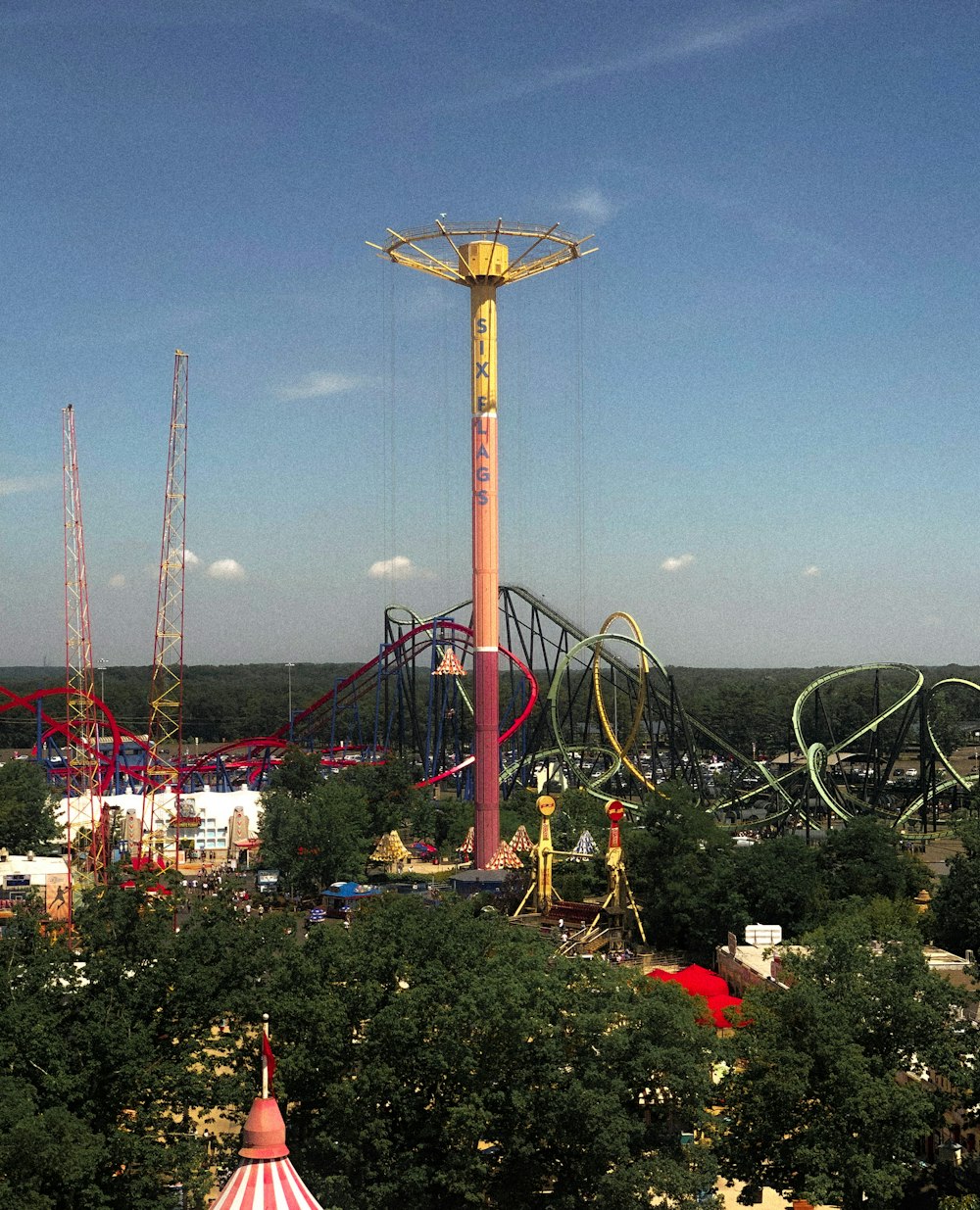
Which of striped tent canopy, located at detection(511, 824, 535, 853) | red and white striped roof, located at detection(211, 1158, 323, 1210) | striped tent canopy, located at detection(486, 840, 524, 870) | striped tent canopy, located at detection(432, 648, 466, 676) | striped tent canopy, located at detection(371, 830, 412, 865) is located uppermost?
striped tent canopy, located at detection(432, 648, 466, 676)

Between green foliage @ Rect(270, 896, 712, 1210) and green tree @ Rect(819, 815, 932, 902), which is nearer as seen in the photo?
green foliage @ Rect(270, 896, 712, 1210)

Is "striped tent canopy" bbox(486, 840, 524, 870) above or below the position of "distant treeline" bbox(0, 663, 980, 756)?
below

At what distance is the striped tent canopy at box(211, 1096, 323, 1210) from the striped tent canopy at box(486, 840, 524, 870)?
2822 cm

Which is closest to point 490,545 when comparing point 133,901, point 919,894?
point 919,894

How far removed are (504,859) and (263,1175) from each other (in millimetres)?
31535

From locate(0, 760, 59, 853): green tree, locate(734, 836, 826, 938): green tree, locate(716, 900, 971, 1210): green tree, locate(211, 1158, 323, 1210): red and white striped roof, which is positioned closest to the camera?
locate(211, 1158, 323, 1210): red and white striped roof

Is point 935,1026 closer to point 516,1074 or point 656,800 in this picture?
point 516,1074

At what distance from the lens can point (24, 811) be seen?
166 ft

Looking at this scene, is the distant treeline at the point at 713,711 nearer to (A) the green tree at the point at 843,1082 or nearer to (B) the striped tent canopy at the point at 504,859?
(B) the striped tent canopy at the point at 504,859

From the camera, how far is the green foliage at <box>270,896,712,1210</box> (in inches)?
674

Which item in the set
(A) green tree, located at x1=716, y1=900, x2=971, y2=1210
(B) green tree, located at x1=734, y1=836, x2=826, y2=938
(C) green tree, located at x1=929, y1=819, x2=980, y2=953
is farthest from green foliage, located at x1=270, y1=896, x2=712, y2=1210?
(B) green tree, located at x1=734, y1=836, x2=826, y2=938

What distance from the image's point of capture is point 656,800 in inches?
1501

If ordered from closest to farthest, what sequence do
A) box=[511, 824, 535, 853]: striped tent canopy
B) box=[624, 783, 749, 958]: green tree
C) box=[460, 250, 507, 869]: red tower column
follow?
box=[624, 783, 749, 958]: green tree
box=[511, 824, 535, 853]: striped tent canopy
box=[460, 250, 507, 869]: red tower column

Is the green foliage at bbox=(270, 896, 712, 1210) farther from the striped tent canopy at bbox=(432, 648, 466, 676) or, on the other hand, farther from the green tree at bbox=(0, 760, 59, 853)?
the striped tent canopy at bbox=(432, 648, 466, 676)
